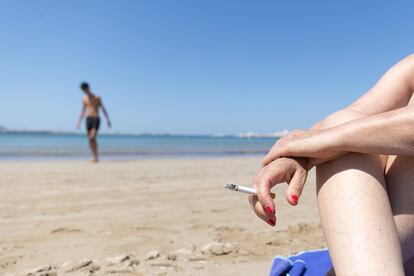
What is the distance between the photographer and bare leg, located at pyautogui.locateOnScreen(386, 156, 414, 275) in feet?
3.30

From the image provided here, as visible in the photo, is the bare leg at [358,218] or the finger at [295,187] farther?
the finger at [295,187]

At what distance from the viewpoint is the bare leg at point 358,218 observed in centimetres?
86

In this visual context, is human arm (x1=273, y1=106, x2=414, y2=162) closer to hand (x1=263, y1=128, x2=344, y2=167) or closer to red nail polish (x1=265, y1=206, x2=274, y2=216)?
hand (x1=263, y1=128, x2=344, y2=167)

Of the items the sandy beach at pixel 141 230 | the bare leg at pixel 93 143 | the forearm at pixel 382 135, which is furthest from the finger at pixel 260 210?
the bare leg at pixel 93 143

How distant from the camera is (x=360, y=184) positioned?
973 mm

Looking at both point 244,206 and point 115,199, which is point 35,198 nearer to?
point 115,199

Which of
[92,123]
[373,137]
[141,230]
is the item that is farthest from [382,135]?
[92,123]

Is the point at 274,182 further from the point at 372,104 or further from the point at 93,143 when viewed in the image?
the point at 93,143

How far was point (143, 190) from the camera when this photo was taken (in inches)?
158

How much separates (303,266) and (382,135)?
79cm

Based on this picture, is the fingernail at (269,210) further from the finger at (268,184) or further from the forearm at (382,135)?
the forearm at (382,135)

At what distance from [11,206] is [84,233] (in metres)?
1.09

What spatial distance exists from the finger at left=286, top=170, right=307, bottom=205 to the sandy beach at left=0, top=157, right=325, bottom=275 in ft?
2.97

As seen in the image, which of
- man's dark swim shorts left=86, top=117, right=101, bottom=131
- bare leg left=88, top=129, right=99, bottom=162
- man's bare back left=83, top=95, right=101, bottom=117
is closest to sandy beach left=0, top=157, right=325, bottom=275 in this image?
bare leg left=88, top=129, right=99, bottom=162
